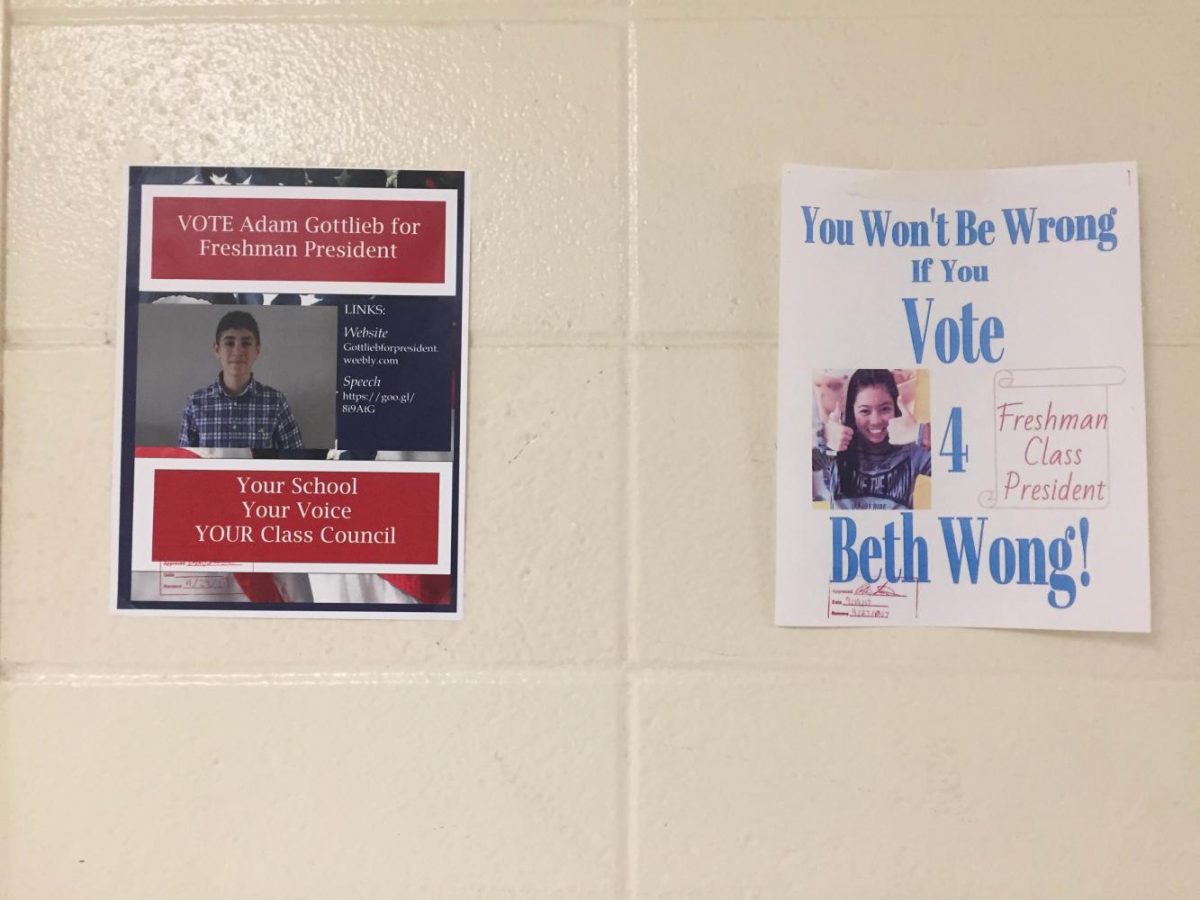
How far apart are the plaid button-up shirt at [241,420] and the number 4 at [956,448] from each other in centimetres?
66

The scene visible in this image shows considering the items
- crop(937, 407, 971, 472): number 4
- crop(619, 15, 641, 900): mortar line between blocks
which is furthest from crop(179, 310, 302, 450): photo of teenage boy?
crop(937, 407, 971, 472): number 4

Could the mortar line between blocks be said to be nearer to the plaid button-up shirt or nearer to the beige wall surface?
the beige wall surface

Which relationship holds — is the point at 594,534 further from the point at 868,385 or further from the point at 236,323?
the point at 236,323

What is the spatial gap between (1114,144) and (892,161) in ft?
0.74

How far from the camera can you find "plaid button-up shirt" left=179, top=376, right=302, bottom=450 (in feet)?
2.84

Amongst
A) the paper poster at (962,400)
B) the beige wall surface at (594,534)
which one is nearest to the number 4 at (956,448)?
the paper poster at (962,400)

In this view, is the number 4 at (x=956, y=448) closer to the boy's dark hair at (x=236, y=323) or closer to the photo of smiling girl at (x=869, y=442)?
the photo of smiling girl at (x=869, y=442)

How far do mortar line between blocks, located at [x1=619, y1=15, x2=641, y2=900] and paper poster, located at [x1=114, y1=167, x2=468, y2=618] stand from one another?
0.56 feet

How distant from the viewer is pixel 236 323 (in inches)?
34.1

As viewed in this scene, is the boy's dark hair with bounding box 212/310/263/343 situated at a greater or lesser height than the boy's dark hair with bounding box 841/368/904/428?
greater

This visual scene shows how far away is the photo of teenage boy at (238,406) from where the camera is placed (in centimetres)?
86

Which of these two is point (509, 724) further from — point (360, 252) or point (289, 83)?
point (289, 83)

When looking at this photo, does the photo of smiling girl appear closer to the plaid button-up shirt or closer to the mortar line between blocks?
the mortar line between blocks

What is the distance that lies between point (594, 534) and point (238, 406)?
1.28 ft
